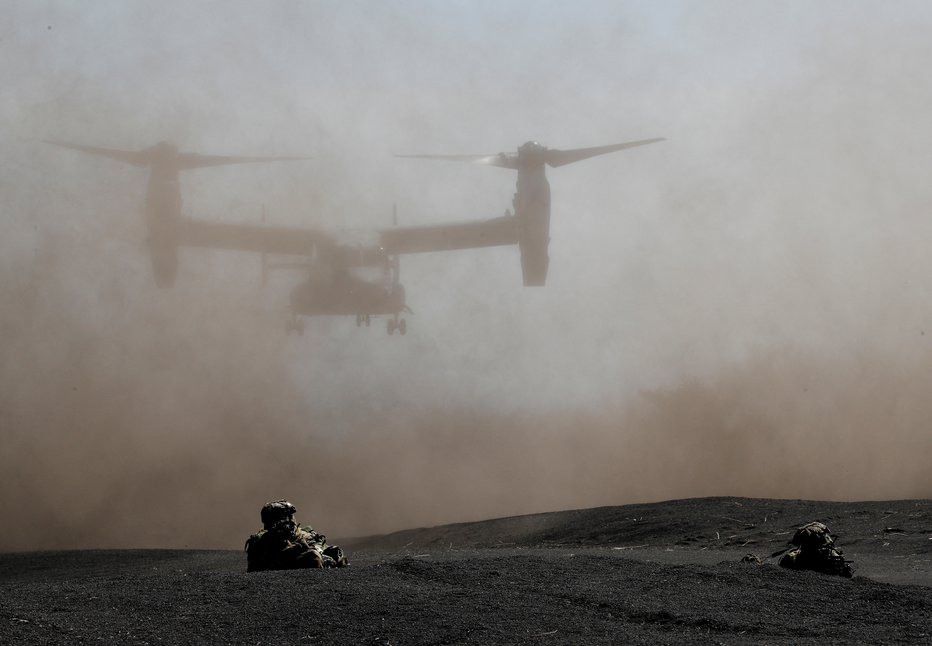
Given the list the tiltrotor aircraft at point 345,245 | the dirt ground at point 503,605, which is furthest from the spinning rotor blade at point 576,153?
the dirt ground at point 503,605

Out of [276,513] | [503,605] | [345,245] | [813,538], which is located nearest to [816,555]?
[813,538]

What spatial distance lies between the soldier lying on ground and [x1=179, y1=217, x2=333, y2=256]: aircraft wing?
13858mm

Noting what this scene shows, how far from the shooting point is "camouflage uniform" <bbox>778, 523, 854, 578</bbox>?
7.47 m

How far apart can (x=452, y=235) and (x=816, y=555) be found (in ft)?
53.0

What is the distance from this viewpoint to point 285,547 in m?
8.19

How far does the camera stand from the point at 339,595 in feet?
20.8

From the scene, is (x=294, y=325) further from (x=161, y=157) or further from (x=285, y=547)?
(x=285, y=547)

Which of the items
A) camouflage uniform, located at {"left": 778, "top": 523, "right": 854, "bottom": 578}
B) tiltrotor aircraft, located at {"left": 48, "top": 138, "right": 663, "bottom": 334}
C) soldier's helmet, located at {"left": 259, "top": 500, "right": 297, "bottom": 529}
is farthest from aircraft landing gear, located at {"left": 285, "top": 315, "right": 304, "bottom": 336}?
camouflage uniform, located at {"left": 778, "top": 523, "right": 854, "bottom": 578}

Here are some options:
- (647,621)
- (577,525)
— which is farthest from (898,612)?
(577,525)

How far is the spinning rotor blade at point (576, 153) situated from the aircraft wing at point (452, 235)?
6.21 feet

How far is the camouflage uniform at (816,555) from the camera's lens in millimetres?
7469

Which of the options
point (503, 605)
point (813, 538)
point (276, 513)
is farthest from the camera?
point (276, 513)

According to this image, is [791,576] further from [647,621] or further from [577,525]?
[577,525]

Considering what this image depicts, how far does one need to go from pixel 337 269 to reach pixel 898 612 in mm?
17094
